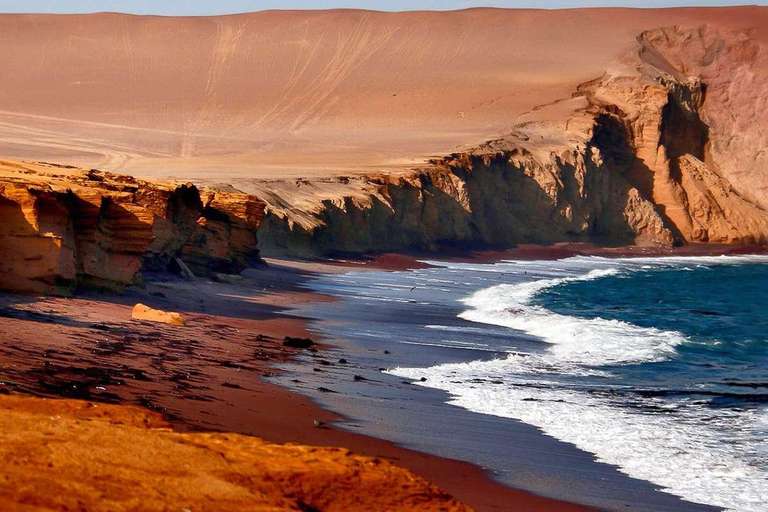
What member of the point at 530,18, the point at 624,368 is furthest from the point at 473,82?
the point at 624,368

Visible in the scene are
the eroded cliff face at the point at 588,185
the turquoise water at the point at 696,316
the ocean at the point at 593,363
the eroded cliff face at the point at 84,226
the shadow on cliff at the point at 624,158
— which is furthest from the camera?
the shadow on cliff at the point at 624,158

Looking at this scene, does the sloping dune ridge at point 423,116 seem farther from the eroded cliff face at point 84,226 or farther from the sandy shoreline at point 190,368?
the sandy shoreline at point 190,368

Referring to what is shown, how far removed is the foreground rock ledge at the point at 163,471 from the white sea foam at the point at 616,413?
163 inches

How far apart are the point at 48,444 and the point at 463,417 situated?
6870 mm

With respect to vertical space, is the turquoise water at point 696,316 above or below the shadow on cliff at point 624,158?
below

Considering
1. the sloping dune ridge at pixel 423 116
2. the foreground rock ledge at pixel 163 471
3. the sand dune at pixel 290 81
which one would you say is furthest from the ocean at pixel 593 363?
the sand dune at pixel 290 81

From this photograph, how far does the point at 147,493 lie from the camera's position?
541cm

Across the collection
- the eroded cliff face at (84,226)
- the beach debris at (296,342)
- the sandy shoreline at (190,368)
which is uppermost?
the eroded cliff face at (84,226)

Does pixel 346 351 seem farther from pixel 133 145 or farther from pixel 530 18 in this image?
pixel 530 18

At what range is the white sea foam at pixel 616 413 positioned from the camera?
10203mm

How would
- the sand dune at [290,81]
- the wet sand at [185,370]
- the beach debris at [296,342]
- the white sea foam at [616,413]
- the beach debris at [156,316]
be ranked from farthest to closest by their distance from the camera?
the sand dune at [290,81]
the beach debris at [296,342]
the beach debris at [156,316]
the white sea foam at [616,413]
the wet sand at [185,370]

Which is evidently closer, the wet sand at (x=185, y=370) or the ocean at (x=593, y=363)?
the wet sand at (x=185, y=370)

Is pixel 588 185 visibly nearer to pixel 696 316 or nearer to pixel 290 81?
pixel 696 316

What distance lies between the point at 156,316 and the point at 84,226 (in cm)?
217
